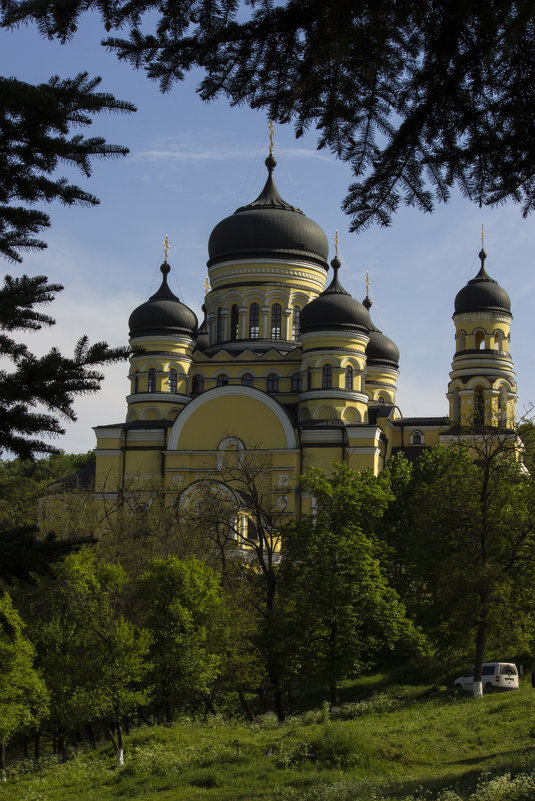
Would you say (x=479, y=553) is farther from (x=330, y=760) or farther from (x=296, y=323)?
(x=296, y=323)

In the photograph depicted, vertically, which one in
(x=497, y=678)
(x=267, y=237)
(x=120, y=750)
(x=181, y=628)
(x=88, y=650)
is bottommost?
(x=120, y=750)

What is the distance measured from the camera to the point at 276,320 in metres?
47.9

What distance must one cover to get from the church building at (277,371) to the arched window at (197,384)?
6 centimetres

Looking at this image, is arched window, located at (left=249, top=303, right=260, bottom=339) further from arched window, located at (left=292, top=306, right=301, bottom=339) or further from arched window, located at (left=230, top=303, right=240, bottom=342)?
arched window, located at (left=292, top=306, right=301, bottom=339)

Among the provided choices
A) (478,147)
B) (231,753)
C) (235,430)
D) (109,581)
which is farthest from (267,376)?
(478,147)

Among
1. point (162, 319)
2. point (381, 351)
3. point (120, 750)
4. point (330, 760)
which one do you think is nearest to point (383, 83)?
point (330, 760)

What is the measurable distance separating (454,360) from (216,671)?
84.8 feet

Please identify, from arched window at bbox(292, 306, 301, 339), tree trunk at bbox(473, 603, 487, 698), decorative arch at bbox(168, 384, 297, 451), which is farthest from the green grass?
arched window at bbox(292, 306, 301, 339)

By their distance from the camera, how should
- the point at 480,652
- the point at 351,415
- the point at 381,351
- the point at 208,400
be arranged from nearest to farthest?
the point at 480,652 → the point at 351,415 → the point at 208,400 → the point at 381,351

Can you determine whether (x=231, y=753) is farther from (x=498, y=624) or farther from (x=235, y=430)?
(x=235, y=430)

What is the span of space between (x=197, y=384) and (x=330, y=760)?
31.9m

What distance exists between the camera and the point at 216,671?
2334 cm

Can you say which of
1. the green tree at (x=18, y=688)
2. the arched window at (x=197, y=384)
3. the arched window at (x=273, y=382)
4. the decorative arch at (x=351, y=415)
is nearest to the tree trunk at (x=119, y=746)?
the green tree at (x=18, y=688)

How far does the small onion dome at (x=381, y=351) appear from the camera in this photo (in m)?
51.5
